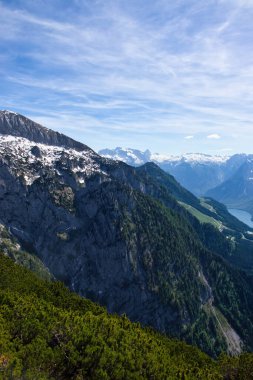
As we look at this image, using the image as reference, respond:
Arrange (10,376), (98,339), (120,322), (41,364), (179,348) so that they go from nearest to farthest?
(10,376)
(41,364)
(98,339)
(120,322)
(179,348)

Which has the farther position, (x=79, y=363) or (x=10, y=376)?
(x=79, y=363)

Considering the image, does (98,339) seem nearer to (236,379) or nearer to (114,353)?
(114,353)

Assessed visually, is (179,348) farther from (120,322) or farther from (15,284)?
(15,284)

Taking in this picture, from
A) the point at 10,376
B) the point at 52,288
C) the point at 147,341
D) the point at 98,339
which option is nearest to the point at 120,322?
the point at 147,341

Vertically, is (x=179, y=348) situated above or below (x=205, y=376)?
below

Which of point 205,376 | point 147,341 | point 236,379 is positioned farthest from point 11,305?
point 236,379

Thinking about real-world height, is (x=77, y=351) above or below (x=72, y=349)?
below

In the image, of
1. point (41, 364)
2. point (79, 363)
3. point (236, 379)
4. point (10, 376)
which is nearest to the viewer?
point (10, 376)

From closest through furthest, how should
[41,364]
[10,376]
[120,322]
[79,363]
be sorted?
[10,376] → [41,364] → [79,363] → [120,322]

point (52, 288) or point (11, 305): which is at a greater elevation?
point (11, 305)
